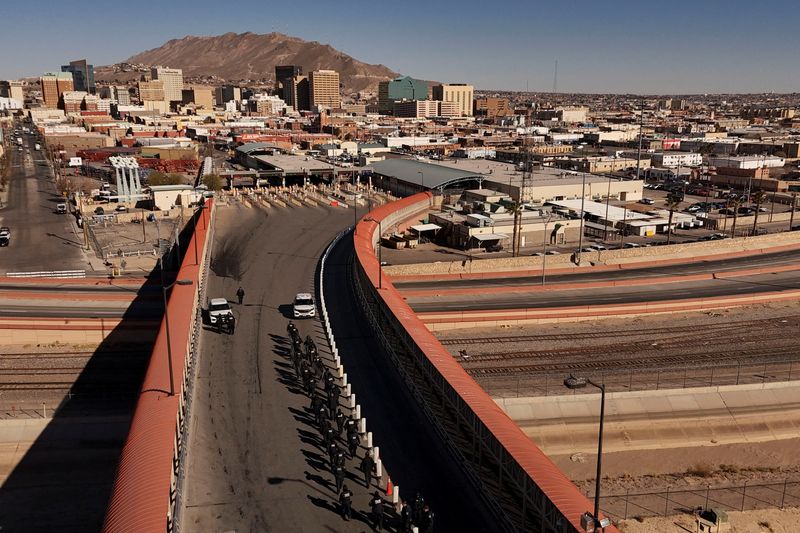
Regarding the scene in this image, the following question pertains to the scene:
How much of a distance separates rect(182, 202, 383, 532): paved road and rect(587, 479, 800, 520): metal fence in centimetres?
1083

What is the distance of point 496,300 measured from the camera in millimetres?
36656

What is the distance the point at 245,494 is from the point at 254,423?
3.05m

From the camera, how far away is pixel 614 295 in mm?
38375

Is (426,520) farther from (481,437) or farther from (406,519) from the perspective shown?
(481,437)

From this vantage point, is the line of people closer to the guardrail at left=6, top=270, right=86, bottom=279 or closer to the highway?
the highway

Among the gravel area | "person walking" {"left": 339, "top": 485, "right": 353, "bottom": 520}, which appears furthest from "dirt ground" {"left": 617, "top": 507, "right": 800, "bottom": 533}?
"person walking" {"left": 339, "top": 485, "right": 353, "bottom": 520}

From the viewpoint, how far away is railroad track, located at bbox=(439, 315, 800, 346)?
3269 cm

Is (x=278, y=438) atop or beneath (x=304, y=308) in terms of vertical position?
beneath

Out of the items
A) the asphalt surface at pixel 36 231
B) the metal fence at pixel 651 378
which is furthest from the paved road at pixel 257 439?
the asphalt surface at pixel 36 231

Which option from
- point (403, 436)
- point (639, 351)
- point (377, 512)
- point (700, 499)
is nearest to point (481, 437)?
point (403, 436)

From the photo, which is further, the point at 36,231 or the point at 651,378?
the point at 36,231

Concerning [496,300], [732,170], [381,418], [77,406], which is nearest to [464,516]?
[381,418]

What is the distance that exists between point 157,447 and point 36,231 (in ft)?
164

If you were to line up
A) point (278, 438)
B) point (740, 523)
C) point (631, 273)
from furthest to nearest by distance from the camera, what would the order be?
point (631, 273) → point (740, 523) → point (278, 438)
